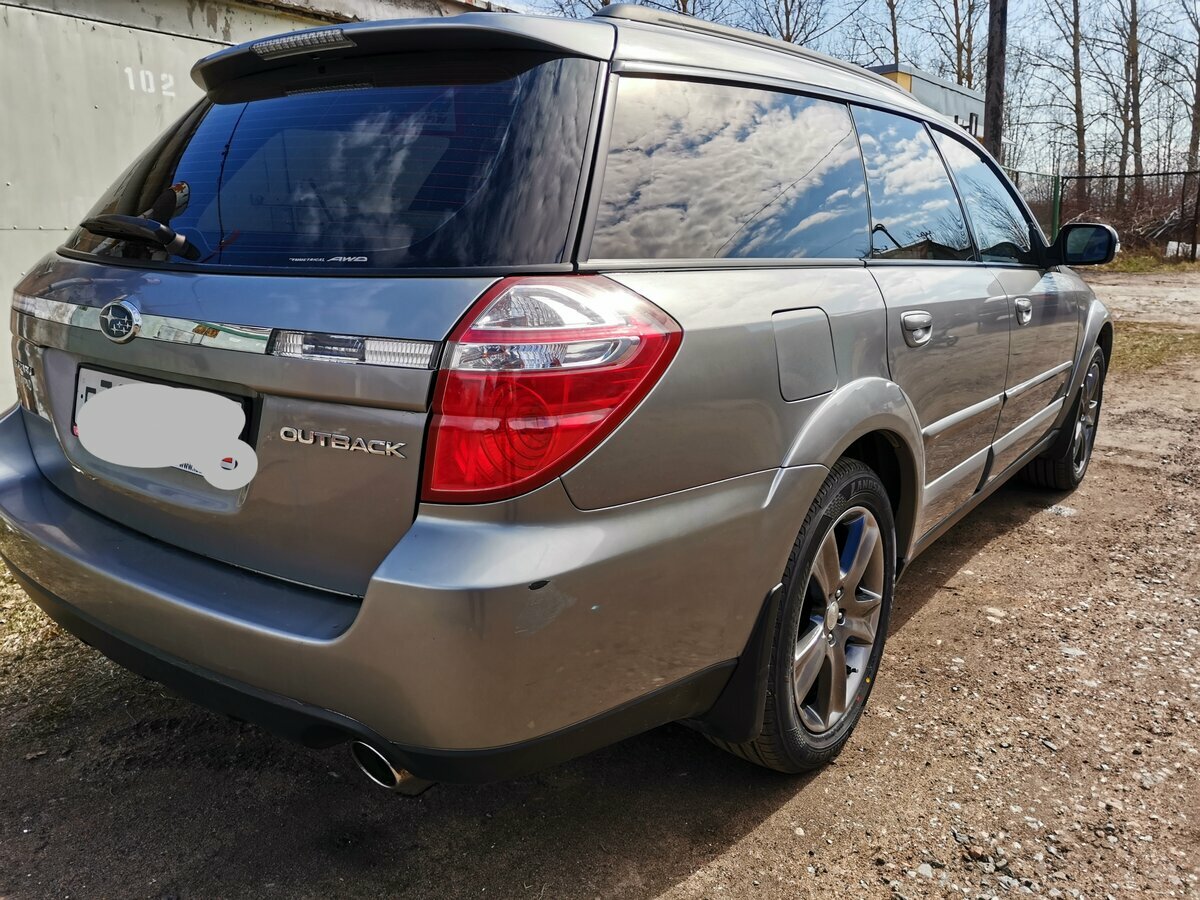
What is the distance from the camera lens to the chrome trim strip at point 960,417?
2.72 m

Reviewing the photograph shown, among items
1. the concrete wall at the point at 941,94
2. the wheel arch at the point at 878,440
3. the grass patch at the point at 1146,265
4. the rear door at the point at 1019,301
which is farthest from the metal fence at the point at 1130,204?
the wheel arch at the point at 878,440

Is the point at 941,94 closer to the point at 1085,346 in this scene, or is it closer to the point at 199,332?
the point at 1085,346

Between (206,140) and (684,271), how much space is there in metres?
1.18

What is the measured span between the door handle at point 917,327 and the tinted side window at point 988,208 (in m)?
0.87

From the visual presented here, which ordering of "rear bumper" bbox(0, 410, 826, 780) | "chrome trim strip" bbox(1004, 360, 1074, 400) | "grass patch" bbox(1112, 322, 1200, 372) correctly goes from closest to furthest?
1. "rear bumper" bbox(0, 410, 826, 780)
2. "chrome trim strip" bbox(1004, 360, 1074, 400)
3. "grass patch" bbox(1112, 322, 1200, 372)

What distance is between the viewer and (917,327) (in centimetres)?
257

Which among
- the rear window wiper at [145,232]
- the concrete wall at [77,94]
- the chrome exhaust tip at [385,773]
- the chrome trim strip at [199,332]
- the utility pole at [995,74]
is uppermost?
the utility pole at [995,74]

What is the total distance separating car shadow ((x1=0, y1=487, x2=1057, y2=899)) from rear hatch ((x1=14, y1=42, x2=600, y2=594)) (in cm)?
76

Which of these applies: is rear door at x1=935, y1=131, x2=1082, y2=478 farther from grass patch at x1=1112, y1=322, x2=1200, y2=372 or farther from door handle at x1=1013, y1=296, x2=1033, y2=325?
grass patch at x1=1112, y1=322, x2=1200, y2=372

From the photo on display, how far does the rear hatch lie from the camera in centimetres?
160

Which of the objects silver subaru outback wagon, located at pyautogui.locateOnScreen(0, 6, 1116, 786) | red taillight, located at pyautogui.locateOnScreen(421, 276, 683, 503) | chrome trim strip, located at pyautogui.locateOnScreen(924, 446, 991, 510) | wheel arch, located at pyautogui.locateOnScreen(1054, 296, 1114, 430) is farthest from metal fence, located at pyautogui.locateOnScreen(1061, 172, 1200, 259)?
red taillight, located at pyautogui.locateOnScreen(421, 276, 683, 503)

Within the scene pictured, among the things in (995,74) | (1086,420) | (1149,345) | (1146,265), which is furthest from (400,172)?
(1146,265)

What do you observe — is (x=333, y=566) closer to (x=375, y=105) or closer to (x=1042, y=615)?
(x=375, y=105)

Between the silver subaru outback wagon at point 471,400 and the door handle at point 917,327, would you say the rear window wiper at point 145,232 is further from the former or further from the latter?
the door handle at point 917,327
